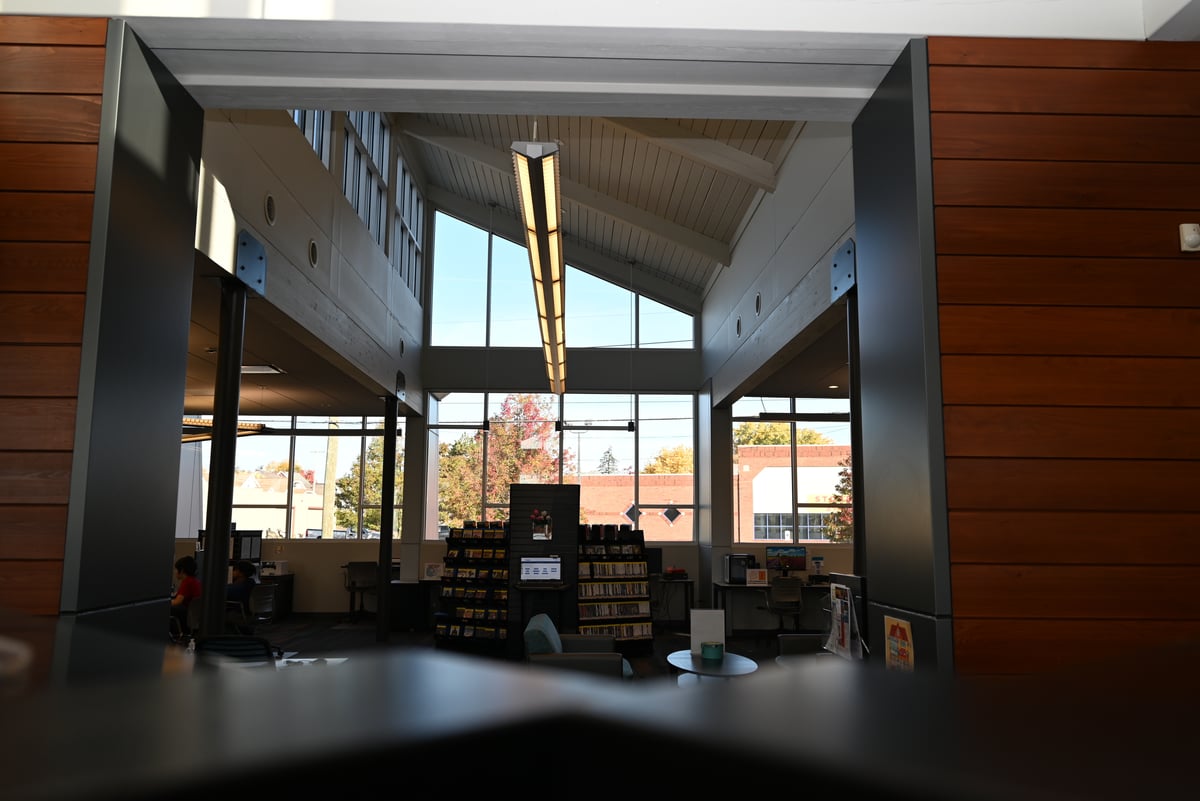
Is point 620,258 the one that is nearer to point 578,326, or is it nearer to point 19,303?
point 578,326

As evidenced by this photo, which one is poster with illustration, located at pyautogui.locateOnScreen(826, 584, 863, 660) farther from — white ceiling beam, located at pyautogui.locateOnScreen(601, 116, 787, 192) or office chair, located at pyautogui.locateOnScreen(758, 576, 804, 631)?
office chair, located at pyautogui.locateOnScreen(758, 576, 804, 631)

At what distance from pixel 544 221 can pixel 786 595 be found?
6.68 metres

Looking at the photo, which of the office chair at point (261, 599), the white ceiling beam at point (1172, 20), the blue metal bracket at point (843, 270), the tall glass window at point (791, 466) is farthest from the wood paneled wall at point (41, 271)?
the tall glass window at point (791, 466)

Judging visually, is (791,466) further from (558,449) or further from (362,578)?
(362,578)

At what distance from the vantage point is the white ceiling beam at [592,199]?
11594mm

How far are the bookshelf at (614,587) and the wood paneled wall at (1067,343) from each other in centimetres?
733

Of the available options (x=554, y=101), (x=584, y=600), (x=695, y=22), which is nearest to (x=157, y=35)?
(x=554, y=101)

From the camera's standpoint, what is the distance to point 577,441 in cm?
1441

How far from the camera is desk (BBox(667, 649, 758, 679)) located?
5.84m

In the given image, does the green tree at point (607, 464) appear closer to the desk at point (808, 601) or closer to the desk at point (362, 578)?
the desk at point (808, 601)

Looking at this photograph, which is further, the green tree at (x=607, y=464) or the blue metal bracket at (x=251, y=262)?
the green tree at (x=607, y=464)

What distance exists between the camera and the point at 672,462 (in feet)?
46.7

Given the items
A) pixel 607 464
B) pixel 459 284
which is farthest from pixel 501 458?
pixel 459 284

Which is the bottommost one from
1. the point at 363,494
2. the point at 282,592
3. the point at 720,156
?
the point at 282,592
